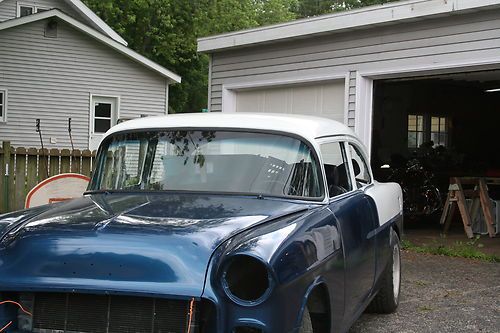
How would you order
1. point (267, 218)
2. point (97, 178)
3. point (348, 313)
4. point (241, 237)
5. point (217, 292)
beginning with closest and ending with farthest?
point (217, 292) → point (241, 237) → point (267, 218) → point (348, 313) → point (97, 178)

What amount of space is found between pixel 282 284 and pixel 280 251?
0.15 meters

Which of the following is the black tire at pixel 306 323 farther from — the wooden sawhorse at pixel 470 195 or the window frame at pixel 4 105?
the window frame at pixel 4 105

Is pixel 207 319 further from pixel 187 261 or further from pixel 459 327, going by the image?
pixel 459 327

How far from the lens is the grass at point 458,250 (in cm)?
851

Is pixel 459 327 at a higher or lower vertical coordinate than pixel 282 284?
lower

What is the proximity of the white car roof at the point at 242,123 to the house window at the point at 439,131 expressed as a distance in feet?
42.2

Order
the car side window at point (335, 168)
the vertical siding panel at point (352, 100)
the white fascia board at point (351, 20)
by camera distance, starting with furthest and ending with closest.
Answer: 1. the vertical siding panel at point (352, 100)
2. the white fascia board at point (351, 20)
3. the car side window at point (335, 168)

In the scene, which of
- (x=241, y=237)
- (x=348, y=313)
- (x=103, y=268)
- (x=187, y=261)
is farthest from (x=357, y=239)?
(x=103, y=268)

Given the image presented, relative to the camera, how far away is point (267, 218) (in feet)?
10.7

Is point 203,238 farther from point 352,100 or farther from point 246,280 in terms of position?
point 352,100

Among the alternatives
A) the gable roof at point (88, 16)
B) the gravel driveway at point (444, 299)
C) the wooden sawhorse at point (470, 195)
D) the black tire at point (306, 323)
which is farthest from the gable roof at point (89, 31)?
the black tire at point (306, 323)

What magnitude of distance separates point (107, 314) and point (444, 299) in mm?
4287

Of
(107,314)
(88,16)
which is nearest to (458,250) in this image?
(107,314)

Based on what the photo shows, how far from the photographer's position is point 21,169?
27.8ft
